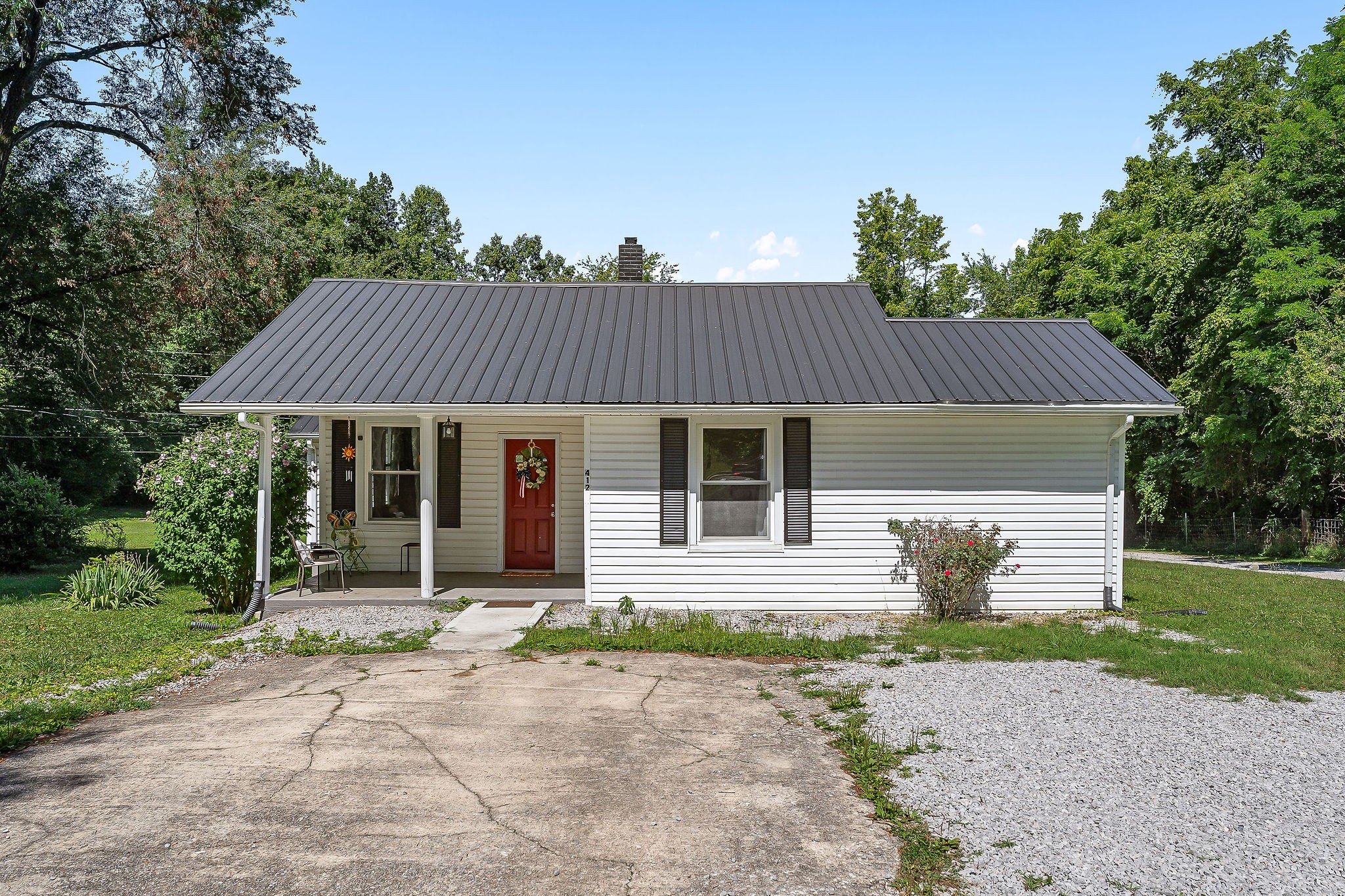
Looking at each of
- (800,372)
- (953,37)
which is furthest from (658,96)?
(800,372)

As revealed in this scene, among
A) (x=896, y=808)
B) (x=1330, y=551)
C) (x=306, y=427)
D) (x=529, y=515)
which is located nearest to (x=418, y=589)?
(x=529, y=515)

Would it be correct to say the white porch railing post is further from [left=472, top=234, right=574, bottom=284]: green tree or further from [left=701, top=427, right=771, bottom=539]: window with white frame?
[left=472, top=234, right=574, bottom=284]: green tree

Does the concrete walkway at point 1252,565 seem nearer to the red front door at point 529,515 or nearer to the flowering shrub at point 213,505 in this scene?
the red front door at point 529,515

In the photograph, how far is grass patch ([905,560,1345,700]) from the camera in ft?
25.7

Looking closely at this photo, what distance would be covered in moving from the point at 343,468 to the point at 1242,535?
2539 cm

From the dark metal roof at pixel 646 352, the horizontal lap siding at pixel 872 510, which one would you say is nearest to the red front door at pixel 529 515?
the dark metal roof at pixel 646 352

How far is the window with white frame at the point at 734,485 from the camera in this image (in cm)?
1105

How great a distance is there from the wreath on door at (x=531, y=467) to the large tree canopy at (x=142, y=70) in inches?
439

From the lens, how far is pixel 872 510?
1099 cm

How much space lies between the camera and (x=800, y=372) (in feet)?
37.2

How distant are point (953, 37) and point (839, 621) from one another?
9.66 metres

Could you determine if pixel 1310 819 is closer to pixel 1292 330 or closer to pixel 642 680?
pixel 642 680

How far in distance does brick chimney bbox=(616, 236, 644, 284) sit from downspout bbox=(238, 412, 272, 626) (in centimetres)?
666

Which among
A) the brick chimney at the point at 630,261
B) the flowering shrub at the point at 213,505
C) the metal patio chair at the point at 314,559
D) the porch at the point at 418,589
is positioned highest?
the brick chimney at the point at 630,261
